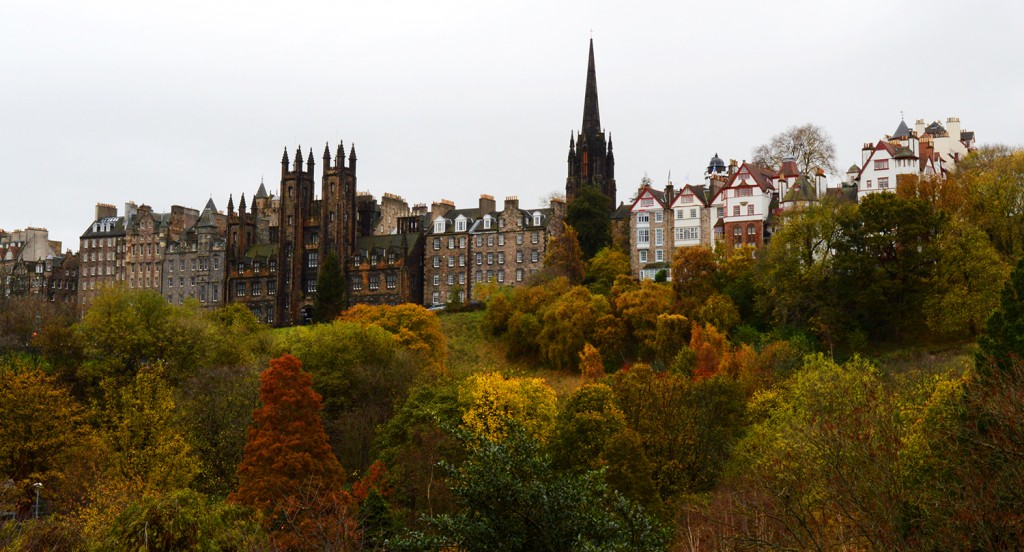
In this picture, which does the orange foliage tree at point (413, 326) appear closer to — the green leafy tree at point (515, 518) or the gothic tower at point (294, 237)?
the gothic tower at point (294, 237)

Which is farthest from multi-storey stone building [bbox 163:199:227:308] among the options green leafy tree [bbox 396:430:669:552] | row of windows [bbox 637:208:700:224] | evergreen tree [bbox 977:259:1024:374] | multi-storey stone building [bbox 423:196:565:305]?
green leafy tree [bbox 396:430:669:552]

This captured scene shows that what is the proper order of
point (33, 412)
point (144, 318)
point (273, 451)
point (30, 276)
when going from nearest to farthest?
point (273, 451)
point (33, 412)
point (144, 318)
point (30, 276)

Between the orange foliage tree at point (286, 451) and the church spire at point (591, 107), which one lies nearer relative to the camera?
the orange foliage tree at point (286, 451)

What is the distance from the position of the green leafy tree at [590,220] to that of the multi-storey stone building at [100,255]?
4942 cm

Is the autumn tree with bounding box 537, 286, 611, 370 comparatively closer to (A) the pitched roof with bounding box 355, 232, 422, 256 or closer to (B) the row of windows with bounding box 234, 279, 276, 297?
(A) the pitched roof with bounding box 355, 232, 422, 256

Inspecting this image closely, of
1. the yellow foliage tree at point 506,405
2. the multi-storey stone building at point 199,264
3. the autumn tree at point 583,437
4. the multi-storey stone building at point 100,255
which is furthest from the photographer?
the multi-storey stone building at point 100,255

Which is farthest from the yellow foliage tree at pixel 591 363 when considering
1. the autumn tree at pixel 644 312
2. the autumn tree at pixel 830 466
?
the autumn tree at pixel 830 466

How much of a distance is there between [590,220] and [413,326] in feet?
79.9

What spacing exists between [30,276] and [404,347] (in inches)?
2936

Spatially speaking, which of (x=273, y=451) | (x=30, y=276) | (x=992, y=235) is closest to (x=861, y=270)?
(x=992, y=235)

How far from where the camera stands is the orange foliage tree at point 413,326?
7144cm

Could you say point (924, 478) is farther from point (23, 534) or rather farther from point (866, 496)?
point (23, 534)

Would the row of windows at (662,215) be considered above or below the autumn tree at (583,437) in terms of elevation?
above

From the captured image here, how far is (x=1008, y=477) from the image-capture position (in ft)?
76.0
